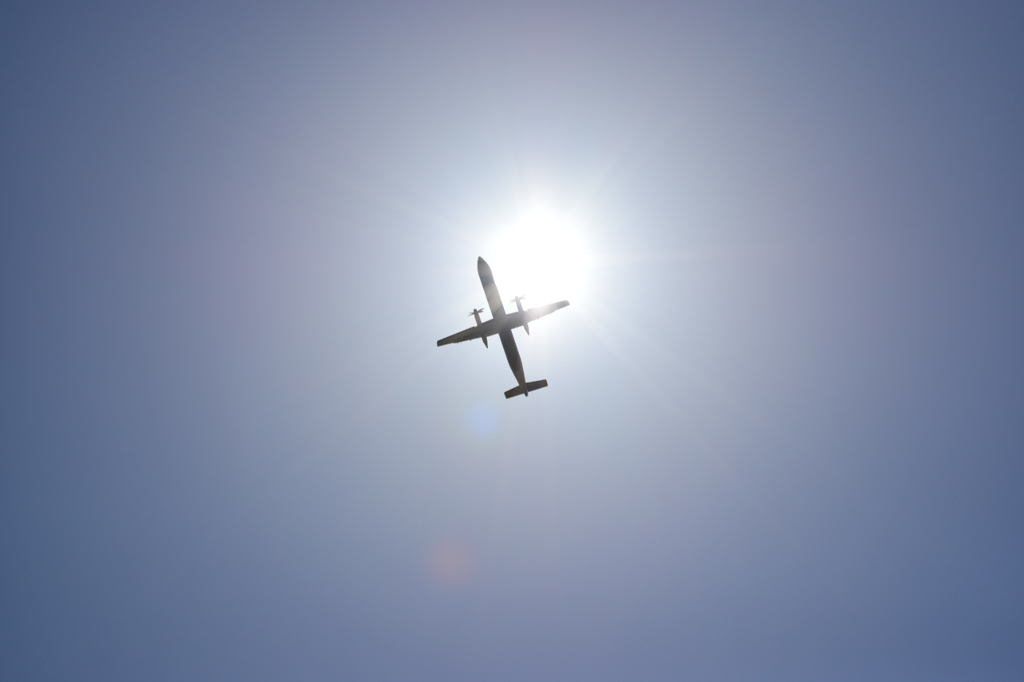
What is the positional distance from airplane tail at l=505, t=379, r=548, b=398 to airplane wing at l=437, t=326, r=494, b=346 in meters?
13.4

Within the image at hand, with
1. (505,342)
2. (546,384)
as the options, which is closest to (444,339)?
(505,342)

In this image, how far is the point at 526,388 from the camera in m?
98.2

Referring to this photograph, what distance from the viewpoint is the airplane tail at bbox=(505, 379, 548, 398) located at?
98188 millimetres

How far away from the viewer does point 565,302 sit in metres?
93.2

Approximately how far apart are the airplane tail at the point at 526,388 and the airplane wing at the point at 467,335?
13.4 metres

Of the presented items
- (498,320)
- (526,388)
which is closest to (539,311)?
(498,320)

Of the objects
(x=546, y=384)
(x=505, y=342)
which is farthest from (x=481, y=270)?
(x=546, y=384)

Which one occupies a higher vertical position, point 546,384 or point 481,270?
point 481,270

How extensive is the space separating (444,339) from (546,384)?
2069cm

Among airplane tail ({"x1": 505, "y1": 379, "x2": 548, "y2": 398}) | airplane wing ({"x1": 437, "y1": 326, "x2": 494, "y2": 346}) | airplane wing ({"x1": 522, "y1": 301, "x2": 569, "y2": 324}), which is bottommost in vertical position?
airplane tail ({"x1": 505, "y1": 379, "x2": 548, "y2": 398})

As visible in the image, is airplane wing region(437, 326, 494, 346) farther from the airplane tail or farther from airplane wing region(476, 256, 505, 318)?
the airplane tail

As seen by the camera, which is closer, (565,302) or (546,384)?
(565,302)

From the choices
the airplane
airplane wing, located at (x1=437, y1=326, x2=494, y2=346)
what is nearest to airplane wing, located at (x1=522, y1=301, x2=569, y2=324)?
the airplane

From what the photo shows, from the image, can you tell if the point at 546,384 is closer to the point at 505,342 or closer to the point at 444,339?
the point at 505,342
